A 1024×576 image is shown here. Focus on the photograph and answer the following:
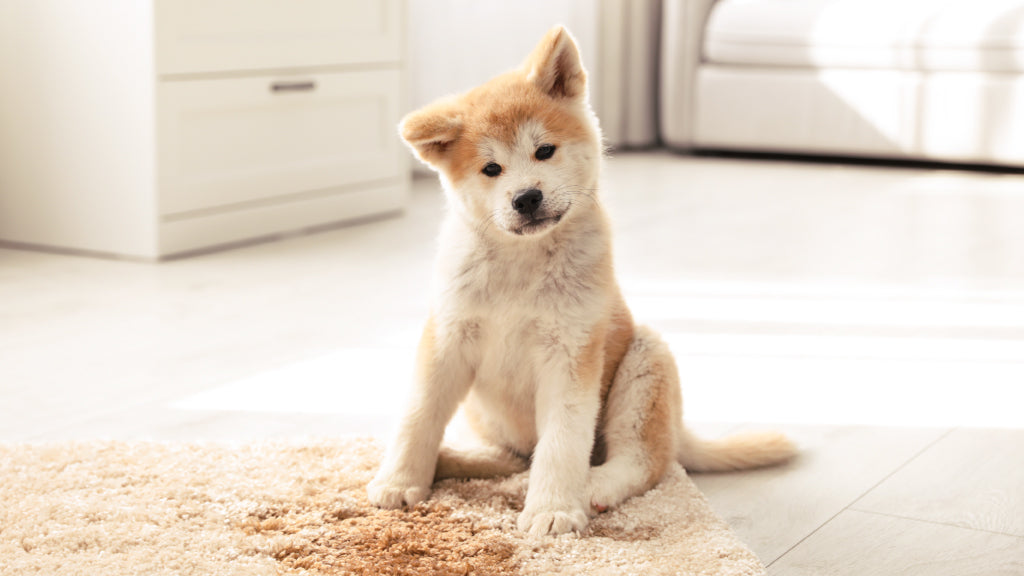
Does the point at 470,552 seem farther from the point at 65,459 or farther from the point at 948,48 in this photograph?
the point at 948,48

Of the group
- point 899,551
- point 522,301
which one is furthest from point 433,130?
point 899,551

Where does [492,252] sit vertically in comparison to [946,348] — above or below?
above

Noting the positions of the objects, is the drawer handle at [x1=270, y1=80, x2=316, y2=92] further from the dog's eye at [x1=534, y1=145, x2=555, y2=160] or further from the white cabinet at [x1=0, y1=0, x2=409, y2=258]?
the dog's eye at [x1=534, y1=145, x2=555, y2=160]

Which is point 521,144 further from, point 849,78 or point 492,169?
point 849,78

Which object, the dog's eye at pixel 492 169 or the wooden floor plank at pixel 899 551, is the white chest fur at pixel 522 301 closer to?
the dog's eye at pixel 492 169

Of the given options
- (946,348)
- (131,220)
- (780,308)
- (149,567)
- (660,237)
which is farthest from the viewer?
(660,237)

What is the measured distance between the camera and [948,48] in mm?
4449

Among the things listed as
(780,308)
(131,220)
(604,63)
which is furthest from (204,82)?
(604,63)

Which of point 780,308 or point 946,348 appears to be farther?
point 780,308

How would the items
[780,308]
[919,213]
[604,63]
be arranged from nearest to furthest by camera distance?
[780,308] < [919,213] < [604,63]

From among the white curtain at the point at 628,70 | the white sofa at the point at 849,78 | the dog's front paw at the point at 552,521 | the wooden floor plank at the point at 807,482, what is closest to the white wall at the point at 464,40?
the white curtain at the point at 628,70

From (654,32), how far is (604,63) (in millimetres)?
307

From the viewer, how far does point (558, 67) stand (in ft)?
4.75

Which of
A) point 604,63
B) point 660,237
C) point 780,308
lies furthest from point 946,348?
point 604,63
